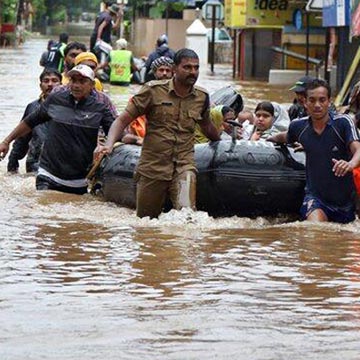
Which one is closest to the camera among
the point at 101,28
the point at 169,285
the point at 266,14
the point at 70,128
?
the point at 169,285

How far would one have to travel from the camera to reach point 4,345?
6598mm

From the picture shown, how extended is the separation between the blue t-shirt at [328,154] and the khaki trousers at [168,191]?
0.95 metres

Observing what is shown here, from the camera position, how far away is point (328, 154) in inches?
417

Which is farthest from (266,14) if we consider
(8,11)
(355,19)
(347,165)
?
(8,11)

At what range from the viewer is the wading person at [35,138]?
1343 centimetres

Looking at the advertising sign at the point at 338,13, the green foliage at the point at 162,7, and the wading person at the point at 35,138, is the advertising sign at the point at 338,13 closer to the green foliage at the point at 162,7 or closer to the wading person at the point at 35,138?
the wading person at the point at 35,138

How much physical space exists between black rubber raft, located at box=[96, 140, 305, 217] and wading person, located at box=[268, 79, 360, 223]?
19.6 inches

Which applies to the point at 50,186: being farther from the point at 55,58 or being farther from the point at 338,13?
the point at 338,13

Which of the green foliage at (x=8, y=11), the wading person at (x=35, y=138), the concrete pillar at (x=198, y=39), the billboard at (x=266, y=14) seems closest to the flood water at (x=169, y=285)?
the wading person at (x=35, y=138)

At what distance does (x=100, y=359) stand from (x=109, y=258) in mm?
2959

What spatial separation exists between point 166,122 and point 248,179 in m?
1.09

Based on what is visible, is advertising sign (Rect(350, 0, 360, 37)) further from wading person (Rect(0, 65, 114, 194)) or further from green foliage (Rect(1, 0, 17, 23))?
green foliage (Rect(1, 0, 17, 23))

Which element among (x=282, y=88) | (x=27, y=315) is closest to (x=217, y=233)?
(x=27, y=315)

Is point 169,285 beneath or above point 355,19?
beneath
